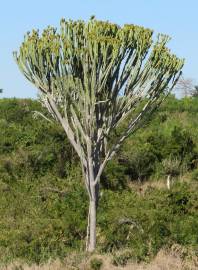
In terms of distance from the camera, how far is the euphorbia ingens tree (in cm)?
1164

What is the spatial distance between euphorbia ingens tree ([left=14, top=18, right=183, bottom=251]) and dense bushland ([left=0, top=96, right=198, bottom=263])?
199 centimetres

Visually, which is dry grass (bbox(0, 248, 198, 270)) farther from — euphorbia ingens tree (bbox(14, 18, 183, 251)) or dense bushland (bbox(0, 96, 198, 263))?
euphorbia ingens tree (bbox(14, 18, 183, 251))

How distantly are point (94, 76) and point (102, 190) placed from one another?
9299 millimetres

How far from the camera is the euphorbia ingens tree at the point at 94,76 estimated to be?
11641mm

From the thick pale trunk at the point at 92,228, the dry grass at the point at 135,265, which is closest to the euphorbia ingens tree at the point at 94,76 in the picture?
the thick pale trunk at the point at 92,228

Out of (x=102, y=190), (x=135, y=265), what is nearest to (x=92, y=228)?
(x=135, y=265)

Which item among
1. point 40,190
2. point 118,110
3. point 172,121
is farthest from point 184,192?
point 172,121

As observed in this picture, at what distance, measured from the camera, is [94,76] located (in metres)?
11.5

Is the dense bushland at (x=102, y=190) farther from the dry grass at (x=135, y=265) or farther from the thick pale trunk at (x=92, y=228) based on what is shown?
the dry grass at (x=135, y=265)

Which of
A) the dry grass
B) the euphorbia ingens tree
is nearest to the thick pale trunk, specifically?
the euphorbia ingens tree

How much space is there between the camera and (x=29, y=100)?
102 ft

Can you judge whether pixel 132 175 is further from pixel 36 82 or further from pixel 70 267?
pixel 70 267

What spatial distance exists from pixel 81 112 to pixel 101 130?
54 centimetres

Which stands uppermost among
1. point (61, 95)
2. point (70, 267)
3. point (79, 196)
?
point (61, 95)
